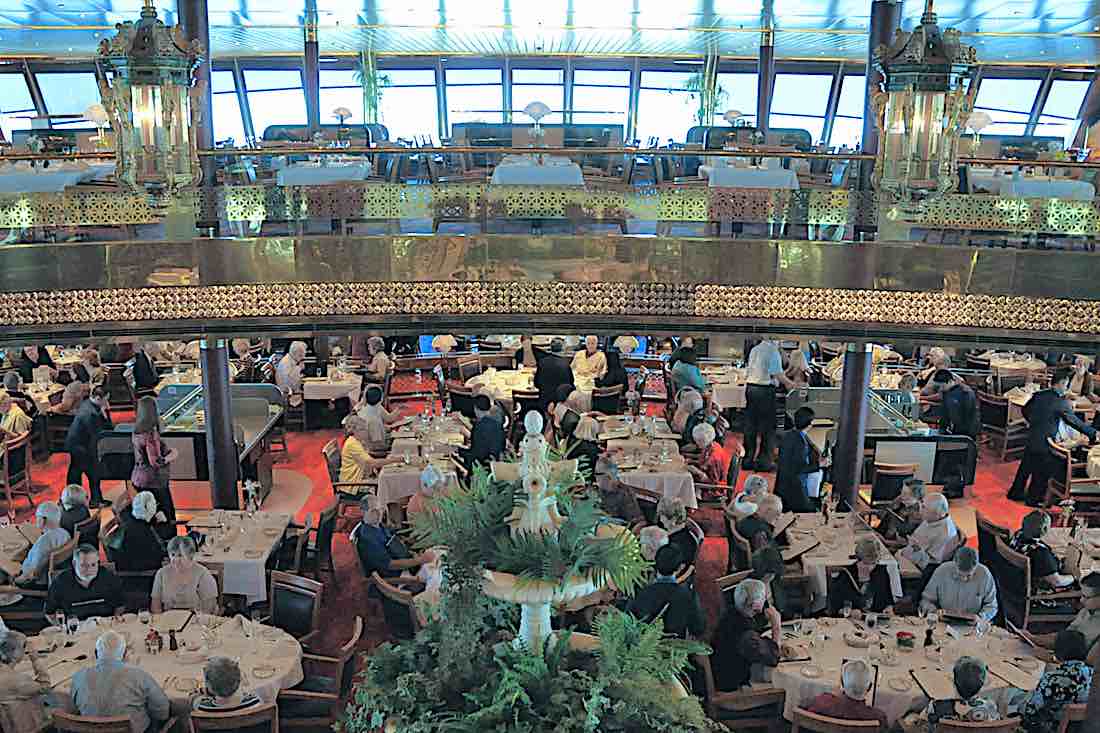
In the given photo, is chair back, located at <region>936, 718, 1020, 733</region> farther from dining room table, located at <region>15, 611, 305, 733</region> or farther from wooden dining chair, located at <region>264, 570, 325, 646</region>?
wooden dining chair, located at <region>264, 570, 325, 646</region>

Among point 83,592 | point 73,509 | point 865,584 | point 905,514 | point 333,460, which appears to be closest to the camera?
point 83,592

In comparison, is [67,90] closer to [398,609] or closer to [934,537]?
[398,609]

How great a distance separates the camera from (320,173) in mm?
10672

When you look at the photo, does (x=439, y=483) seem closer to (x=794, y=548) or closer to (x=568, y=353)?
(x=794, y=548)

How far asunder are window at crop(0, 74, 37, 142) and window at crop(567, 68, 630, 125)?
965 centimetres

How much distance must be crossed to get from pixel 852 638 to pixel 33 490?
8515 mm

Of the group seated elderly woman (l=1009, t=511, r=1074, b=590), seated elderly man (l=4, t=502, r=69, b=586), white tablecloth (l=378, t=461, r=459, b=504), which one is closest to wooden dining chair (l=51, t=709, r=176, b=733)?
seated elderly man (l=4, t=502, r=69, b=586)

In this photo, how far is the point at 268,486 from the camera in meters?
11.8

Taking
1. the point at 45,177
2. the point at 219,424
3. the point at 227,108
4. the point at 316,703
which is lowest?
the point at 316,703

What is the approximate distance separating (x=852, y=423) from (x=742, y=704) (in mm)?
4595

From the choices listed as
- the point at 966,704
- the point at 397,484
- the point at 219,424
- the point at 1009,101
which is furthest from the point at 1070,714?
the point at 1009,101

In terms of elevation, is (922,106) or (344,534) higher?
(922,106)

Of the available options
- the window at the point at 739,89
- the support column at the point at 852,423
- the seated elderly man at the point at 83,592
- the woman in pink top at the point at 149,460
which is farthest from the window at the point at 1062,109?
the seated elderly man at the point at 83,592

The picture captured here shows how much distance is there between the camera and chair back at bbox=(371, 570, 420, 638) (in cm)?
772
